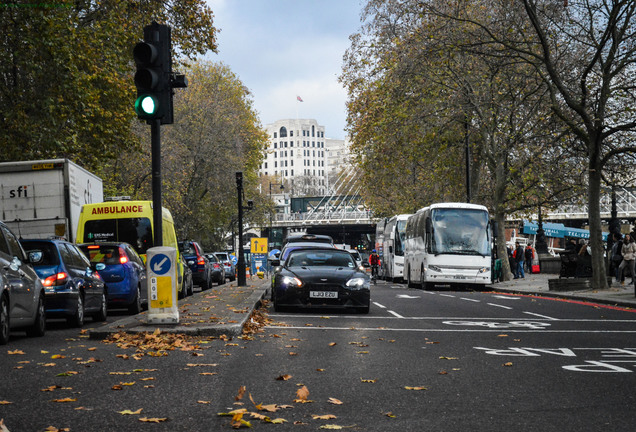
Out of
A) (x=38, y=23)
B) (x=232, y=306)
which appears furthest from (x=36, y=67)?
(x=232, y=306)

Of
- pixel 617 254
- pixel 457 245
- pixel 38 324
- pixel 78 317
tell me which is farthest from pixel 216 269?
pixel 38 324

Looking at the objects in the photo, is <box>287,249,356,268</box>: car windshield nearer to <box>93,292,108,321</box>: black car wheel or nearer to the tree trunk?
<box>93,292,108,321</box>: black car wheel

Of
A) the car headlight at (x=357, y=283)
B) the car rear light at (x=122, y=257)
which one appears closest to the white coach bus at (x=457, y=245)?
the car headlight at (x=357, y=283)

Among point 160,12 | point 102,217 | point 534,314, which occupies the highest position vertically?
point 160,12

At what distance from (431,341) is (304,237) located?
58.6ft

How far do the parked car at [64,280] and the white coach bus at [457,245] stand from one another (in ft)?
63.2

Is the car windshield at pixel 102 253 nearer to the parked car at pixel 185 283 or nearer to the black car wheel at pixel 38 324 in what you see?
the black car wheel at pixel 38 324

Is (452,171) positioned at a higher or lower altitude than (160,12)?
lower

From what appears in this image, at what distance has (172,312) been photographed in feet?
41.0

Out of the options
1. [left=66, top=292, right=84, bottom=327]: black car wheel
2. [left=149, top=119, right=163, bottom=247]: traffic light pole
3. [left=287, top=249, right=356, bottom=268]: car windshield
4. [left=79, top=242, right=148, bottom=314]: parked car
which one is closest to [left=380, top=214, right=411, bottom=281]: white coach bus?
[left=287, top=249, right=356, bottom=268]: car windshield

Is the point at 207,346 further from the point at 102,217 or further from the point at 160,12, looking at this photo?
the point at 160,12

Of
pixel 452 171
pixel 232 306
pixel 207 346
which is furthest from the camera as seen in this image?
pixel 452 171

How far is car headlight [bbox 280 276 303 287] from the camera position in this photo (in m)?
17.3

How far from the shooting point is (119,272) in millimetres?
18047
